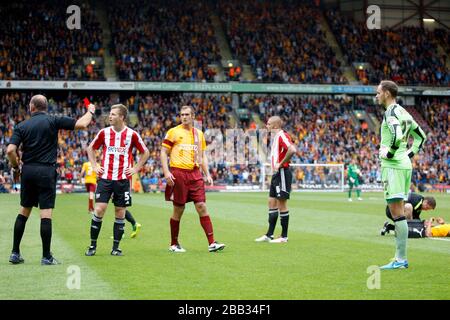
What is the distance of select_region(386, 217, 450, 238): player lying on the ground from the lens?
47.6 ft

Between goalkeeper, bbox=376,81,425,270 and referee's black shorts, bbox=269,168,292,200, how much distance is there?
160 inches

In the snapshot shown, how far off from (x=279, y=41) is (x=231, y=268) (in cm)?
5263

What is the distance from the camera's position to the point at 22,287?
8070 millimetres

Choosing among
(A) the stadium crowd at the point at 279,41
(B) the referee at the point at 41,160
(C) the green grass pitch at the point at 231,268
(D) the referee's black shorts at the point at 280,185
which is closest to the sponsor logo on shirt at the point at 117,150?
(B) the referee at the point at 41,160

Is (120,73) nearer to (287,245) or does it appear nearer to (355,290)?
(287,245)

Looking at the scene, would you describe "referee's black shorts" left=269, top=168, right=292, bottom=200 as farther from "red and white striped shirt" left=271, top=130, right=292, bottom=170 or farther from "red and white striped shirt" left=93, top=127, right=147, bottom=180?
"red and white striped shirt" left=93, top=127, right=147, bottom=180

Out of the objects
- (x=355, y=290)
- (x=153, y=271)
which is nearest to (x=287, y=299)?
(x=355, y=290)

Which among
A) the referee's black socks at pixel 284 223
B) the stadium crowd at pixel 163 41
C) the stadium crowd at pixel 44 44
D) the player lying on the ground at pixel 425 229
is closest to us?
the referee's black socks at pixel 284 223

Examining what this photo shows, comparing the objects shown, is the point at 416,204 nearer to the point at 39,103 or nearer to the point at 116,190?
the point at 116,190

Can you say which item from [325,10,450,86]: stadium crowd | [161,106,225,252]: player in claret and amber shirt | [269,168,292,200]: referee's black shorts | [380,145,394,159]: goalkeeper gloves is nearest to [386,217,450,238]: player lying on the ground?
[269,168,292,200]: referee's black shorts

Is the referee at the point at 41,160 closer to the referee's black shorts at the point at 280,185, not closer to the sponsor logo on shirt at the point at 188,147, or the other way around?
the sponsor logo on shirt at the point at 188,147

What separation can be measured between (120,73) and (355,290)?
4807 cm

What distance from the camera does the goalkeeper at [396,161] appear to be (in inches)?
381

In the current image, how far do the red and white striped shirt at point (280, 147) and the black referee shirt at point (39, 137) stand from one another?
16.4 feet
